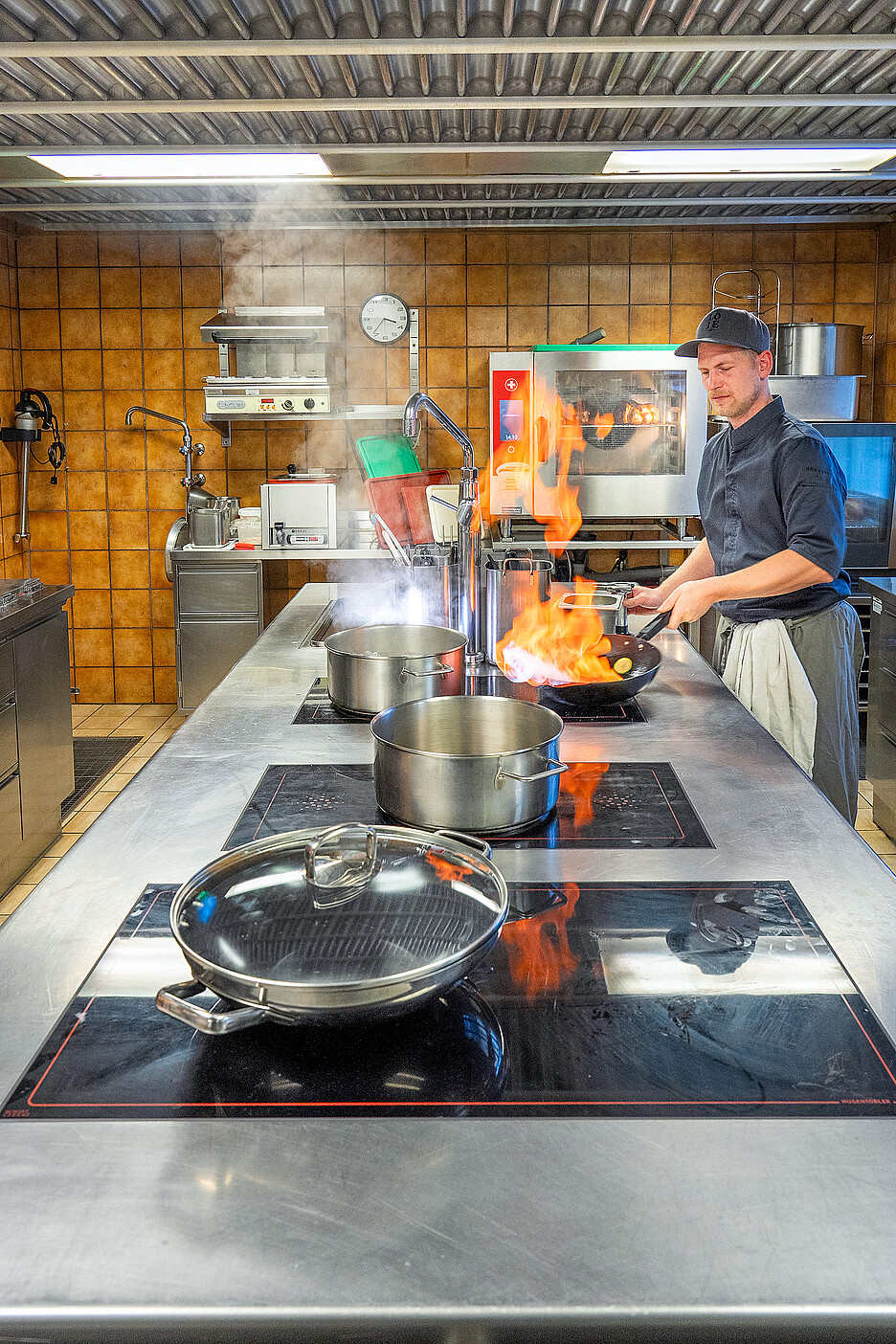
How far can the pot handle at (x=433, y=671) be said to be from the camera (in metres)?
1.83

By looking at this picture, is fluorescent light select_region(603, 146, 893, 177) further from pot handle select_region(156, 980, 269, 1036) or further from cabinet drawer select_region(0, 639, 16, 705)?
pot handle select_region(156, 980, 269, 1036)

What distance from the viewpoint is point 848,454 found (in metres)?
5.04

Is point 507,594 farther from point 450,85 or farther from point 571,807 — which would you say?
point 450,85

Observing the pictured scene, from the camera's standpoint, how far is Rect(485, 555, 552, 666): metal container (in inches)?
91.6

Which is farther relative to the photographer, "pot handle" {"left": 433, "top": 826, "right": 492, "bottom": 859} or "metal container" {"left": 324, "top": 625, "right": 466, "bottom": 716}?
"metal container" {"left": 324, "top": 625, "right": 466, "bottom": 716}

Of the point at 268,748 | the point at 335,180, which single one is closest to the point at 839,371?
the point at 335,180

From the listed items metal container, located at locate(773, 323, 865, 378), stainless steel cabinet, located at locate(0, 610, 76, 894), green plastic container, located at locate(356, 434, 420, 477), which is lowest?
stainless steel cabinet, located at locate(0, 610, 76, 894)

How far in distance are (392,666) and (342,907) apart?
2.89 feet

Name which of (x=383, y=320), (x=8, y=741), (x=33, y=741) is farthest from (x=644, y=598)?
(x=383, y=320)

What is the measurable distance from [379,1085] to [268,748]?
1.04m

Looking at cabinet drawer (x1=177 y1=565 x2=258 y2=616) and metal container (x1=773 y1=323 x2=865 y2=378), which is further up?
metal container (x1=773 y1=323 x2=865 y2=378)

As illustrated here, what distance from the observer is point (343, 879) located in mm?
1081

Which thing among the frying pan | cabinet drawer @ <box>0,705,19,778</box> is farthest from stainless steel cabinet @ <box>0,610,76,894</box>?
the frying pan

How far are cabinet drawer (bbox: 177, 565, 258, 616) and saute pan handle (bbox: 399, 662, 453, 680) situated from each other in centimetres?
353
